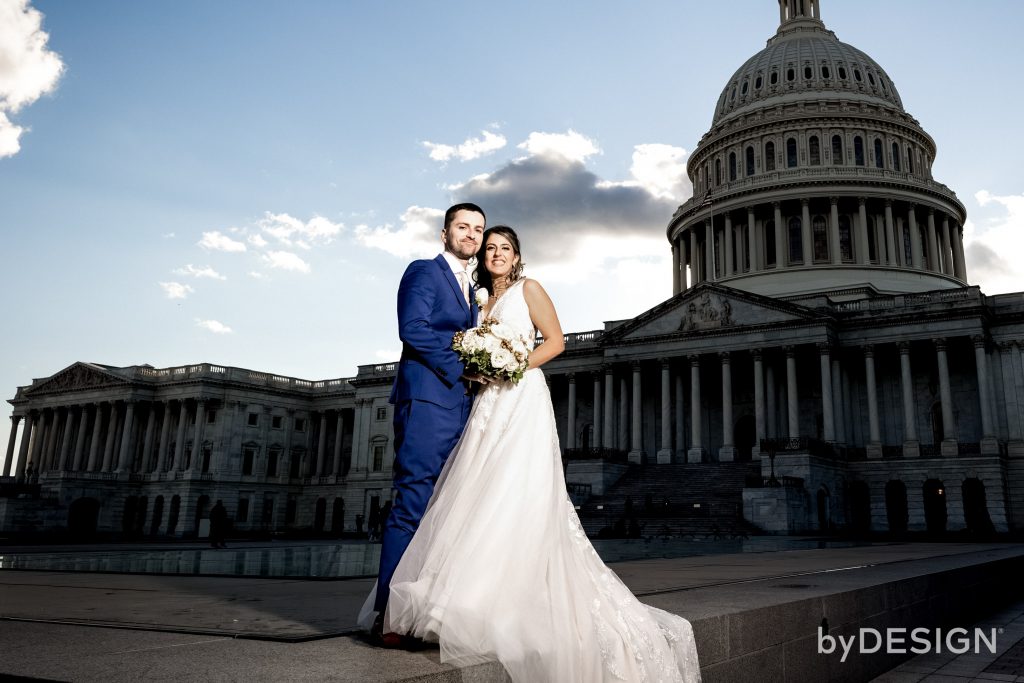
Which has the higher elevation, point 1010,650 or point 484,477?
point 484,477

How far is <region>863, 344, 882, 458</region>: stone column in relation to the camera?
167 feet

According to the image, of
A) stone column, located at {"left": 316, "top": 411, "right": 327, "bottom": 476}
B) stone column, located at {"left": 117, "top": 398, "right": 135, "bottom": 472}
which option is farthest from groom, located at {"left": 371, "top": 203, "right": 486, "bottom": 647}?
stone column, located at {"left": 117, "top": 398, "right": 135, "bottom": 472}

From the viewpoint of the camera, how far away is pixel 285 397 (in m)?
81.9

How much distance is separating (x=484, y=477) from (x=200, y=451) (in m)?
76.2

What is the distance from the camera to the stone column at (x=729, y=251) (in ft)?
239

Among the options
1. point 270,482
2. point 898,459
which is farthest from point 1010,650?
point 270,482

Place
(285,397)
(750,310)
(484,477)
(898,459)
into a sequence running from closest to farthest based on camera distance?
(484,477), (898,459), (750,310), (285,397)

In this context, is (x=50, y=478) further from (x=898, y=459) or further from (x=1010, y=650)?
(x=1010, y=650)

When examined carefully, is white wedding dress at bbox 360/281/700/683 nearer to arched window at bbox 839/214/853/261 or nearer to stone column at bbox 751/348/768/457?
stone column at bbox 751/348/768/457

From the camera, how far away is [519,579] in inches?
208

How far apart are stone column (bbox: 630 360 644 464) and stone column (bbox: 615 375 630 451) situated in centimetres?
91

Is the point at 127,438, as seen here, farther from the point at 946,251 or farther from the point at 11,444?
the point at 946,251

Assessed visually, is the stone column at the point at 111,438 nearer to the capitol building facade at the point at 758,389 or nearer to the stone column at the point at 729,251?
the capitol building facade at the point at 758,389

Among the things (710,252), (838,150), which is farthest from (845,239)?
(710,252)
